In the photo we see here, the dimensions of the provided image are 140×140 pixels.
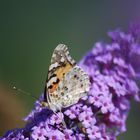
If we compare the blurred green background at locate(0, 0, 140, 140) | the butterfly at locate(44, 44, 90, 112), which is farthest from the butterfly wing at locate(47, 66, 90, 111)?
the blurred green background at locate(0, 0, 140, 140)

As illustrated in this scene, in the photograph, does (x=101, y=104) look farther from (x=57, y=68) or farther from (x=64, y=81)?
(x=57, y=68)

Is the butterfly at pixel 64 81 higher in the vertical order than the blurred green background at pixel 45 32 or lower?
lower

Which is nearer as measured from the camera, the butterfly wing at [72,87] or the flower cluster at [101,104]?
the flower cluster at [101,104]

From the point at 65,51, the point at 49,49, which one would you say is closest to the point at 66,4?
the point at 49,49

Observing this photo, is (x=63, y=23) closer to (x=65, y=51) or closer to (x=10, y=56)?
(x=10, y=56)

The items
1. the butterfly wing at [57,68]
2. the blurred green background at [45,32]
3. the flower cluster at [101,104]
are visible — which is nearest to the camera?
the flower cluster at [101,104]

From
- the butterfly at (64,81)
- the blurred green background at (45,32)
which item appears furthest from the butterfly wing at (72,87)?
the blurred green background at (45,32)

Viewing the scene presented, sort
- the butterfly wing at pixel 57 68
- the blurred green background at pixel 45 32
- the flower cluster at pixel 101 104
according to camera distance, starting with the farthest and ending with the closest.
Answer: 1. the blurred green background at pixel 45 32
2. the butterfly wing at pixel 57 68
3. the flower cluster at pixel 101 104

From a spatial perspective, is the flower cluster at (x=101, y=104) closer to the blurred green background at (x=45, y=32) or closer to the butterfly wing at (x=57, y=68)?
the butterfly wing at (x=57, y=68)

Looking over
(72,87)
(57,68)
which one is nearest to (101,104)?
(72,87)
